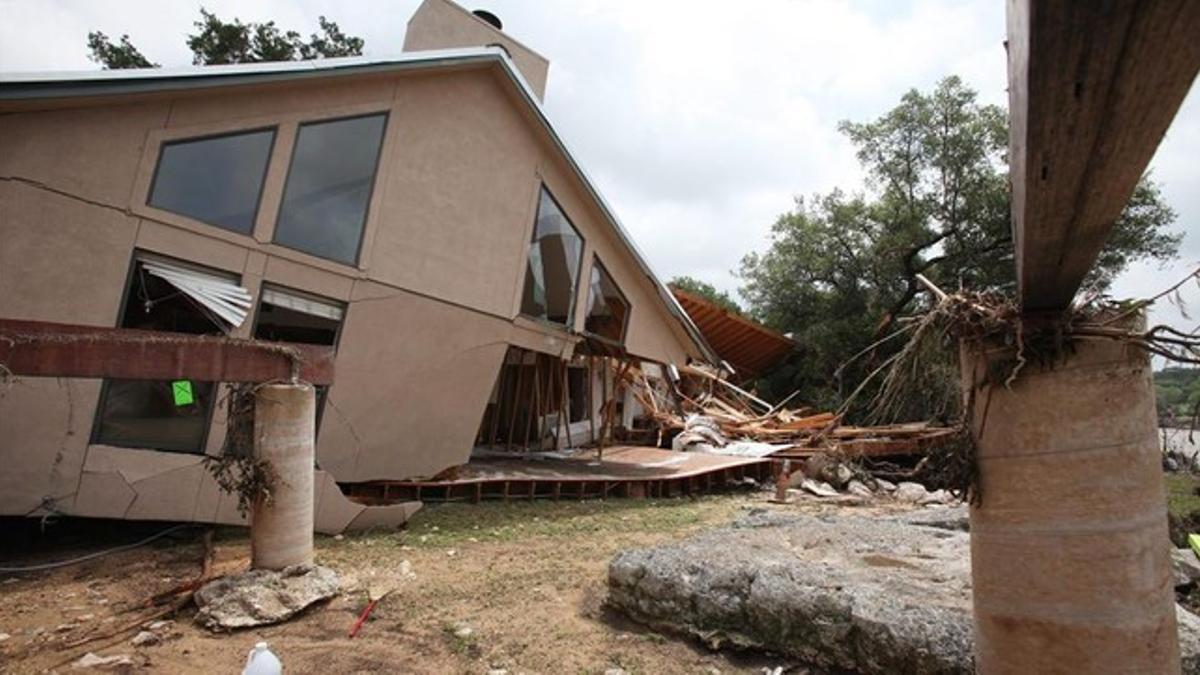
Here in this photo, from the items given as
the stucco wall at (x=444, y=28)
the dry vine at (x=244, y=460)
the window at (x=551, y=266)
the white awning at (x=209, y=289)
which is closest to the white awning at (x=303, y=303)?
the white awning at (x=209, y=289)

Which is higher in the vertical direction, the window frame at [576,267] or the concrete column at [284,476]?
the window frame at [576,267]

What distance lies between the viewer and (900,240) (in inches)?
897

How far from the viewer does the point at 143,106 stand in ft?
22.0

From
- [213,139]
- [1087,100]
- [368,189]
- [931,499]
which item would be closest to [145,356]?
[213,139]

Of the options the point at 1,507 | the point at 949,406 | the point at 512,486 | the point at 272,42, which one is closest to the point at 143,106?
the point at 1,507

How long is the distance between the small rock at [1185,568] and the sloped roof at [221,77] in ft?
33.0

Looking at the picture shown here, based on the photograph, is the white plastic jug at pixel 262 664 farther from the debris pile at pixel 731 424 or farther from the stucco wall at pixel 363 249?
the debris pile at pixel 731 424

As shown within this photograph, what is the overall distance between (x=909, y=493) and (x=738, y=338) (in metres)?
11.5

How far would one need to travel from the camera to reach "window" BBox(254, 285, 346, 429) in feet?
25.4

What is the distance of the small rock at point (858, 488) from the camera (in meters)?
12.7

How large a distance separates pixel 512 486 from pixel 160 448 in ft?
17.2

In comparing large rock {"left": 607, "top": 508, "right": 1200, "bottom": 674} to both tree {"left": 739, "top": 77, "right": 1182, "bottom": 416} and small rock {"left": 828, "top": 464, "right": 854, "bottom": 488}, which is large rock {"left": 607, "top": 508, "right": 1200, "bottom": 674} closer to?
small rock {"left": 828, "top": 464, "right": 854, "bottom": 488}

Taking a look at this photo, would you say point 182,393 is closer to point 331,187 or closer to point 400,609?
point 331,187

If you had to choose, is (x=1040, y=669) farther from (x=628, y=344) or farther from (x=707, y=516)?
(x=628, y=344)
